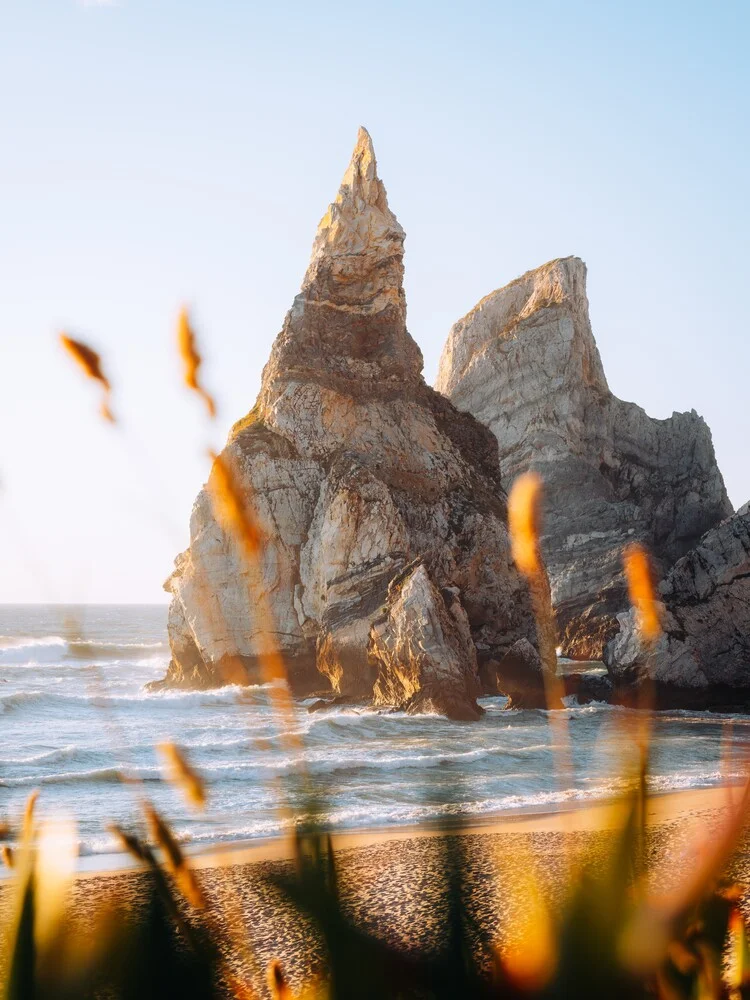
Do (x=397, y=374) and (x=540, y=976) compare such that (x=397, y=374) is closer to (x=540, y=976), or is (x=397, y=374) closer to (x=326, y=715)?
(x=326, y=715)

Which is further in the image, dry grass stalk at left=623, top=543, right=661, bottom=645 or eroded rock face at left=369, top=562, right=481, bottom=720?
dry grass stalk at left=623, top=543, right=661, bottom=645

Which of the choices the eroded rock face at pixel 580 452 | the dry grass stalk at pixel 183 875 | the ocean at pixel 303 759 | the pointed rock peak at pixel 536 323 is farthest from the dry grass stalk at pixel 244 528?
the pointed rock peak at pixel 536 323

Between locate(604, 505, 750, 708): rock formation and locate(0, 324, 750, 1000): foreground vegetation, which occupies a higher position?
locate(604, 505, 750, 708): rock formation

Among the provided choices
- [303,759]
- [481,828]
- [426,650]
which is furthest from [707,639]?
[481,828]

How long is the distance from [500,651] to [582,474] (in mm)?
25515

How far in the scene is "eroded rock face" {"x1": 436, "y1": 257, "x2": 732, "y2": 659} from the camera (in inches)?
2341

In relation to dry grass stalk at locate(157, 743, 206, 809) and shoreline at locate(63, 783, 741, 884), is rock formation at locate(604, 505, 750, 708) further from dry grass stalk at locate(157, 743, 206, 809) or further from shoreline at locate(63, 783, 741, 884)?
dry grass stalk at locate(157, 743, 206, 809)

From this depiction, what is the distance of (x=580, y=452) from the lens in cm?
6481

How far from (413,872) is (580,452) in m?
52.5

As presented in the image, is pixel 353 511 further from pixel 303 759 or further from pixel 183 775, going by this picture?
pixel 183 775

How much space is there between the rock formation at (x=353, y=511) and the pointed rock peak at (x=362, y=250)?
59mm

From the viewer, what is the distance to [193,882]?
1402cm

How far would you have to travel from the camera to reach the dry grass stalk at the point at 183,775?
20.6 metres

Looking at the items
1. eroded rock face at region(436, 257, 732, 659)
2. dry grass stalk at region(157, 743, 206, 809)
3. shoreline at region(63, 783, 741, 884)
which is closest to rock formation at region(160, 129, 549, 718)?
dry grass stalk at region(157, 743, 206, 809)
